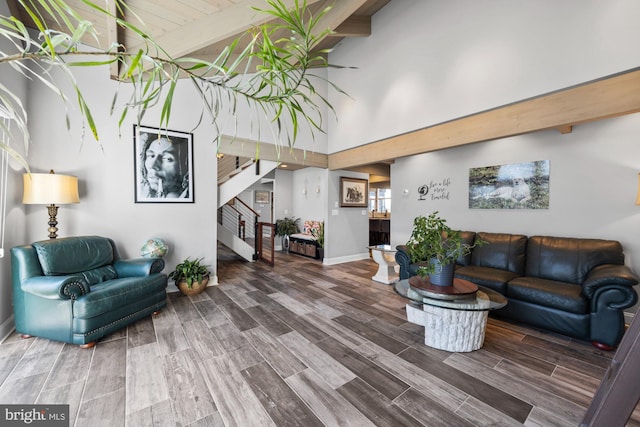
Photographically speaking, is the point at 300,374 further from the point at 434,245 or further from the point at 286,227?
the point at 286,227

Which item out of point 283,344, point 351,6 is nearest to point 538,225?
point 283,344

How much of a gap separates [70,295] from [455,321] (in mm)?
3459

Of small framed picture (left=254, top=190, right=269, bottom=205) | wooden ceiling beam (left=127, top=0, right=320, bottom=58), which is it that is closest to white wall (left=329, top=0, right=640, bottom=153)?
wooden ceiling beam (left=127, top=0, right=320, bottom=58)

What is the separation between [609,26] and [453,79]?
4.95 feet

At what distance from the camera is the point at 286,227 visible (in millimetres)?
→ 7438

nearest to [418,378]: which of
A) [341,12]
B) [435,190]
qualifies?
[435,190]

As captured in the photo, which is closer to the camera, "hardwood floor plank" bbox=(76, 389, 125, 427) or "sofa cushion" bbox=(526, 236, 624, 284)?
"hardwood floor plank" bbox=(76, 389, 125, 427)

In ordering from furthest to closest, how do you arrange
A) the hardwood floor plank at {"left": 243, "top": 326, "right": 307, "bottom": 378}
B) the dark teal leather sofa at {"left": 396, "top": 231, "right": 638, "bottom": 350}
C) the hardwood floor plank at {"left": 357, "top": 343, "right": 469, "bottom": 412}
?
the dark teal leather sofa at {"left": 396, "top": 231, "right": 638, "bottom": 350} < the hardwood floor plank at {"left": 243, "top": 326, "right": 307, "bottom": 378} < the hardwood floor plank at {"left": 357, "top": 343, "right": 469, "bottom": 412}

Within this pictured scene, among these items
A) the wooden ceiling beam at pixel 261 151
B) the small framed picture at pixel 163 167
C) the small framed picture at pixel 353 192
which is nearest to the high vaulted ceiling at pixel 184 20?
the small framed picture at pixel 163 167

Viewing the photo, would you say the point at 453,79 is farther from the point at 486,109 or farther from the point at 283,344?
the point at 283,344

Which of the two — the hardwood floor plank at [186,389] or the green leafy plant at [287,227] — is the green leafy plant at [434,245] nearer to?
the hardwood floor plank at [186,389]

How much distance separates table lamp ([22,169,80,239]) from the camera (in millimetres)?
2754

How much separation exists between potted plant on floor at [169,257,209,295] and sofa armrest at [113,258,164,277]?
606 mm

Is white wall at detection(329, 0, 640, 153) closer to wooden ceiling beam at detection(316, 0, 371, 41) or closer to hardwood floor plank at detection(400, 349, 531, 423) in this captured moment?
wooden ceiling beam at detection(316, 0, 371, 41)
